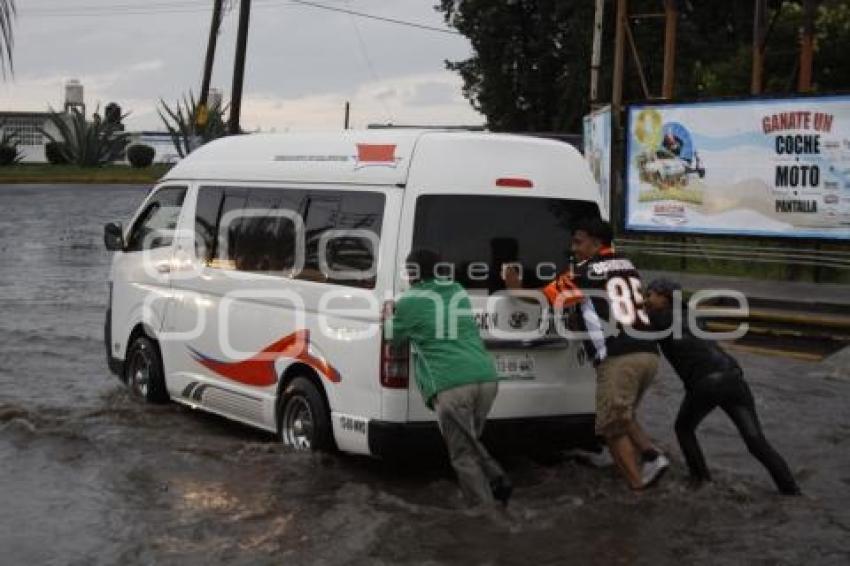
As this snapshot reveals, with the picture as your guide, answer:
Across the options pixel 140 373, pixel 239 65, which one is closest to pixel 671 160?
pixel 140 373

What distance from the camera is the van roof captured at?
24.9ft

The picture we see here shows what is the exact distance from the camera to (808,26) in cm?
1952

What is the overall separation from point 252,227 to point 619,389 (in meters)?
2.94

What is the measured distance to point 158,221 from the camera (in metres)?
10.2

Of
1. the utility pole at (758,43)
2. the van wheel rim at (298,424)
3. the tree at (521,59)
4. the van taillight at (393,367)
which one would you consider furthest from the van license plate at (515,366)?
the tree at (521,59)

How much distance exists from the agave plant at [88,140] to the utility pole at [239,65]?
17633 mm

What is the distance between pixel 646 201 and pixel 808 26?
376 centimetres

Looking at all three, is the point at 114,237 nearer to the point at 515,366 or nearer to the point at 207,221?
the point at 207,221

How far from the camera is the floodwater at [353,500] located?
6.63m

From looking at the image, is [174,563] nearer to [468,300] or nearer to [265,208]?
[468,300]

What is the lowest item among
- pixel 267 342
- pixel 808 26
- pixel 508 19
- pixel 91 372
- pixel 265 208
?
pixel 91 372

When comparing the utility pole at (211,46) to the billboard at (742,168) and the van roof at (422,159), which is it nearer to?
the billboard at (742,168)

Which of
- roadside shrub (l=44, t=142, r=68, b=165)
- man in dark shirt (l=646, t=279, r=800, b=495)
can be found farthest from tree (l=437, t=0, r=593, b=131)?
man in dark shirt (l=646, t=279, r=800, b=495)

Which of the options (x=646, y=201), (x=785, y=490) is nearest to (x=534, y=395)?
(x=785, y=490)
